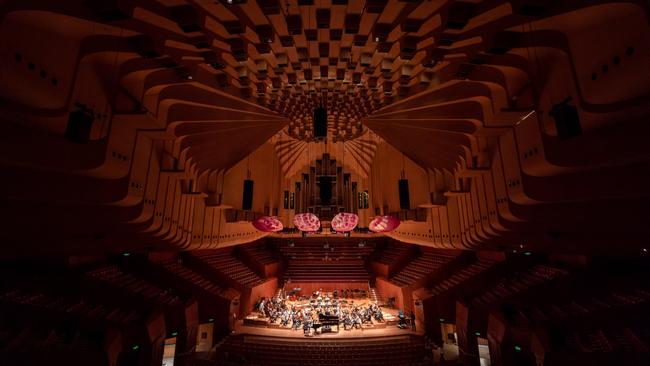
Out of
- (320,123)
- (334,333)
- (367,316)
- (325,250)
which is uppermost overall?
(320,123)

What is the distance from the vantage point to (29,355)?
5.66 m

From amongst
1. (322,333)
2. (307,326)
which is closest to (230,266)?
(307,326)

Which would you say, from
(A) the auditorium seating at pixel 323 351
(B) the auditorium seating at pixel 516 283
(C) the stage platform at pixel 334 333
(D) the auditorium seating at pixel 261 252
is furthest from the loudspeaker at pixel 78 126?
(D) the auditorium seating at pixel 261 252

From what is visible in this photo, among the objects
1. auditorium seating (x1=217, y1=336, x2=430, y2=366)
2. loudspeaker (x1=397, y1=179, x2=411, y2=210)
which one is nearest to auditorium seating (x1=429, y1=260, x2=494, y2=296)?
auditorium seating (x1=217, y1=336, x2=430, y2=366)

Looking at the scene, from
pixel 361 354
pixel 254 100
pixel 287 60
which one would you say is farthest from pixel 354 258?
pixel 287 60

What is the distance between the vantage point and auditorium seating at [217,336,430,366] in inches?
372

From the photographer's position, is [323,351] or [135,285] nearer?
[323,351]

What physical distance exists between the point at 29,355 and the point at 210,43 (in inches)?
276

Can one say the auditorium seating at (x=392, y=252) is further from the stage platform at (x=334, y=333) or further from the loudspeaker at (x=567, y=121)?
the loudspeaker at (x=567, y=121)

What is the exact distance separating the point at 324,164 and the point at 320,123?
7083mm

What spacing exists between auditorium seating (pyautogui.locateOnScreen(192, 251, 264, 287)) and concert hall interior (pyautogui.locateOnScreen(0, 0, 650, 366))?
1.08 m

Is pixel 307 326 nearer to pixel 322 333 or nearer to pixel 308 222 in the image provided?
pixel 322 333

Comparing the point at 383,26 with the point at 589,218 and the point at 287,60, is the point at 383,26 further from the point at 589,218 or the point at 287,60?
the point at 589,218

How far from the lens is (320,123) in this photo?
6.91m
